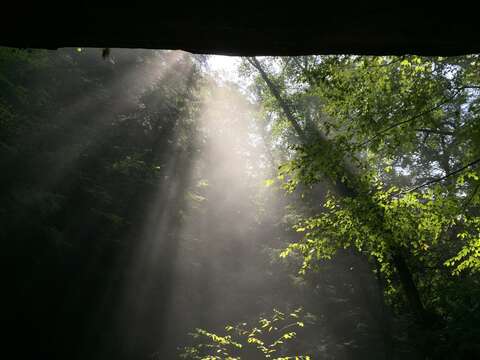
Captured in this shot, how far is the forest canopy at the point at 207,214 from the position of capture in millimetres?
6875

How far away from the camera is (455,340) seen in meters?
8.79

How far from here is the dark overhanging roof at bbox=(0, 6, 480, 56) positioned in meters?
2.42

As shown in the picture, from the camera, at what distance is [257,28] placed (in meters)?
2.61

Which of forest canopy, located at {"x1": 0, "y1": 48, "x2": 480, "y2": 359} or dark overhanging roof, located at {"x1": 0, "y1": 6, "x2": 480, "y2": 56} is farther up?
forest canopy, located at {"x1": 0, "y1": 48, "x2": 480, "y2": 359}

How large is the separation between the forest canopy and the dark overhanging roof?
3.38m

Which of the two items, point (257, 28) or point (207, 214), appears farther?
point (207, 214)

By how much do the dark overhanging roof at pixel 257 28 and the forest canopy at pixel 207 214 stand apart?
338cm

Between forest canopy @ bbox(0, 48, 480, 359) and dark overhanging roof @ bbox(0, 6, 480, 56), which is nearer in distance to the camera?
dark overhanging roof @ bbox(0, 6, 480, 56)

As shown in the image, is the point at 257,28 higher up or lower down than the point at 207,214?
lower down

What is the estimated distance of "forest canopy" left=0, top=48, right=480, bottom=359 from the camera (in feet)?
22.6

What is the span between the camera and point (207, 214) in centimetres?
2200

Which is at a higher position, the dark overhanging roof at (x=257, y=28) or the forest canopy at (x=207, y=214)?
the forest canopy at (x=207, y=214)

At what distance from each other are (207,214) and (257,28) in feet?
64.9

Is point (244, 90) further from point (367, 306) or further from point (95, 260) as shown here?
point (95, 260)
